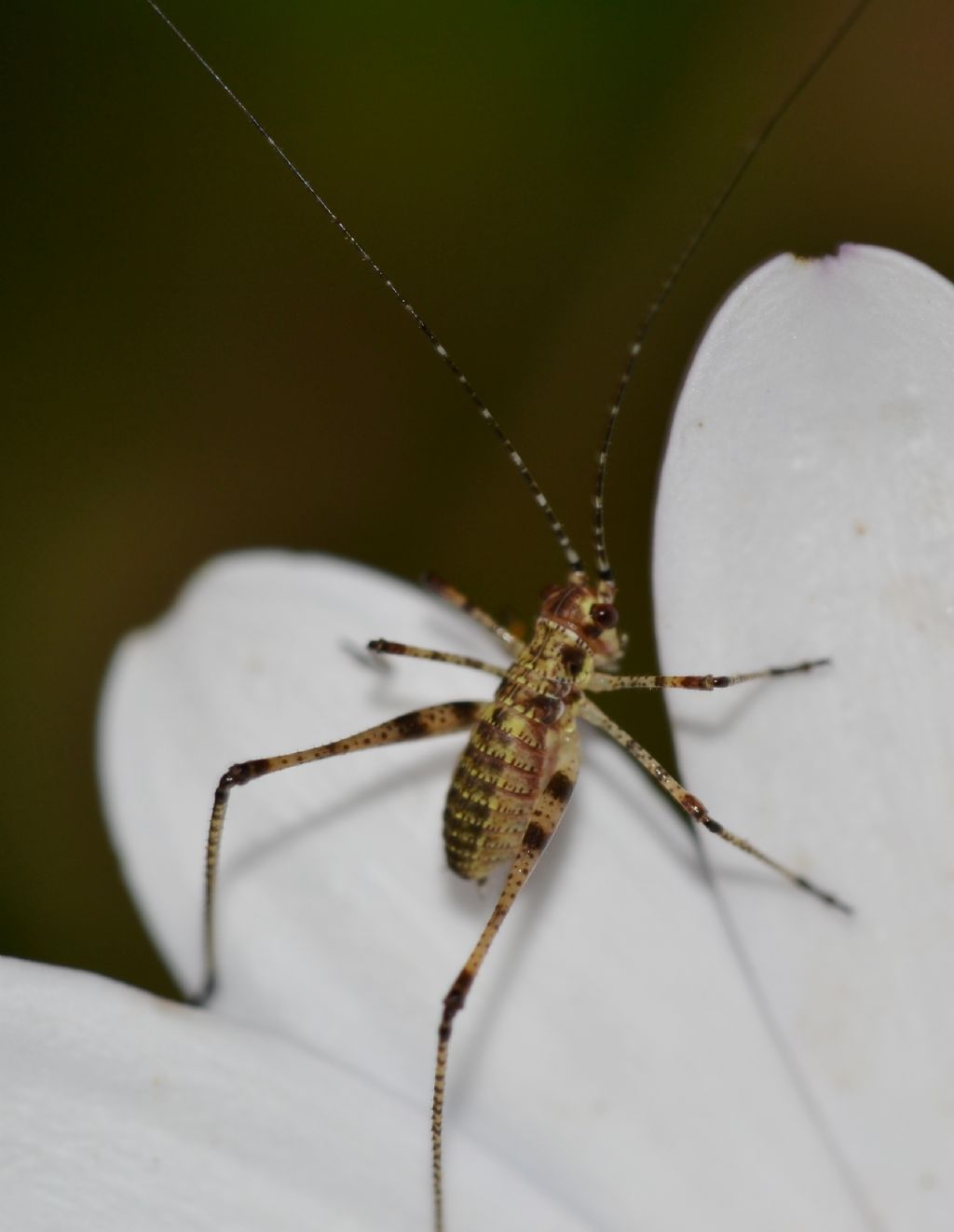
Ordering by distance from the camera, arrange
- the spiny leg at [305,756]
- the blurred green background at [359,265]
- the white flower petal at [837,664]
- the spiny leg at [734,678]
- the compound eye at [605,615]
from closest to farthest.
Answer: the white flower petal at [837,664] → the spiny leg at [734,678] → the spiny leg at [305,756] → the compound eye at [605,615] → the blurred green background at [359,265]

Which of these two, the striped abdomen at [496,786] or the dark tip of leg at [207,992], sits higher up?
the striped abdomen at [496,786]

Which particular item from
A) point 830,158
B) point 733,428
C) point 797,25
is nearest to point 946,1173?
point 733,428

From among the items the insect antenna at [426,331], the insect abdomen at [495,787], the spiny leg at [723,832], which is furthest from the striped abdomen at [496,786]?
the insect antenna at [426,331]

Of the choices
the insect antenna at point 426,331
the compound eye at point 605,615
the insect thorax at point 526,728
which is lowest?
the insect thorax at point 526,728

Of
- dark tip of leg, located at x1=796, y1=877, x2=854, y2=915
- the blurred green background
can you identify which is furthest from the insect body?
the blurred green background

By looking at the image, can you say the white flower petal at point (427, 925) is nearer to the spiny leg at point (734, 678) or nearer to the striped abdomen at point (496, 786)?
the striped abdomen at point (496, 786)

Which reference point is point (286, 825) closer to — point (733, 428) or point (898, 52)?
point (733, 428)

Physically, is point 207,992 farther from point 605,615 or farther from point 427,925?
point 605,615

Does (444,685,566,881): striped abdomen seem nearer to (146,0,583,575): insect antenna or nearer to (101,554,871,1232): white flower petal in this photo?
(101,554,871,1232): white flower petal
